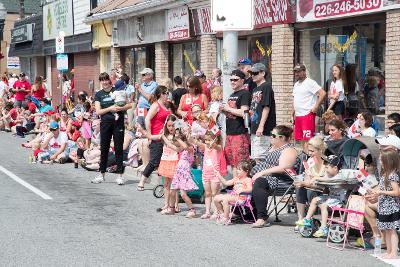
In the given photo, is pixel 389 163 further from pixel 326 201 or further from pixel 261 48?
pixel 261 48

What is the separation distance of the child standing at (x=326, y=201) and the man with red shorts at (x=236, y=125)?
2.19 metres

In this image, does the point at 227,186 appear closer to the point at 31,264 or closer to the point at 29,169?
the point at 31,264

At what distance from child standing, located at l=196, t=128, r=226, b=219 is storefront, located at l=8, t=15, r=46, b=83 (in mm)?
31071

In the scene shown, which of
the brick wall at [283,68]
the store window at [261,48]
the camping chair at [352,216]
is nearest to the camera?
the camping chair at [352,216]

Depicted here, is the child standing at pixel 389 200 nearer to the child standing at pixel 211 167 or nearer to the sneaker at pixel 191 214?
the child standing at pixel 211 167

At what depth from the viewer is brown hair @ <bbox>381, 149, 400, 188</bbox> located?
851 centimetres

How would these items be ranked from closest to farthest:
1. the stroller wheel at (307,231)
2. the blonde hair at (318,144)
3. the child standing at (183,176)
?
1. the stroller wheel at (307,231)
2. the blonde hair at (318,144)
3. the child standing at (183,176)

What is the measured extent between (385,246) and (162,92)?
16.8 ft

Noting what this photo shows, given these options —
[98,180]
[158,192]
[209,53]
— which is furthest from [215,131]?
[209,53]

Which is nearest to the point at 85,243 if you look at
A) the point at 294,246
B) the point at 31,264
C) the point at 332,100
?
the point at 31,264

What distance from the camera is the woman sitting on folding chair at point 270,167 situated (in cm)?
1021

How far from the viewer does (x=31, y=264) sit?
26.0 feet

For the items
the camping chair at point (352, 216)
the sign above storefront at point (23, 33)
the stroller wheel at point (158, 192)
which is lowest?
the stroller wheel at point (158, 192)

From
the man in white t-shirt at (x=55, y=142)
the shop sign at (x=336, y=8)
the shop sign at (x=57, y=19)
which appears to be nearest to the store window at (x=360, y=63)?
the shop sign at (x=336, y=8)
